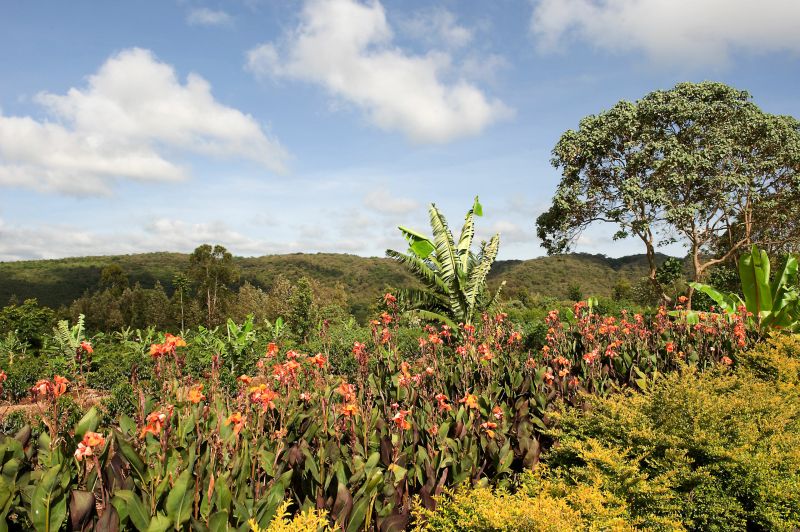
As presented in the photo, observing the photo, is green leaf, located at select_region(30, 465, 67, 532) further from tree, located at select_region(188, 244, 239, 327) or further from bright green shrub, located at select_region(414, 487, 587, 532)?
tree, located at select_region(188, 244, 239, 327)

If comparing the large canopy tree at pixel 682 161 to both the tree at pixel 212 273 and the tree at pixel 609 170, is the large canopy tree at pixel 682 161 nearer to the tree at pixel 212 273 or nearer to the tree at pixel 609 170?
the tree at pixel 609 170

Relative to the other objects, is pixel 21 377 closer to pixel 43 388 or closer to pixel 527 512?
pixel 43 388

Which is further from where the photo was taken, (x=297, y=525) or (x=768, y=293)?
(x=768, y=293)

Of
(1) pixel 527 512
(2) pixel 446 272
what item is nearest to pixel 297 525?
(1) pixel 527 512

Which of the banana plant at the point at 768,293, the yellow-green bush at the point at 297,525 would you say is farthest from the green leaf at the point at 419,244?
the yellow-green bush at the point at 297,525

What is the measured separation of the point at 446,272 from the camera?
9578 millimetres

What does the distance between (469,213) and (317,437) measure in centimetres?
780

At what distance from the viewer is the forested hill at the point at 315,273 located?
148ft

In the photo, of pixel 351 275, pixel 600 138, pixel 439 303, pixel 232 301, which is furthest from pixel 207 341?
pixel 351 275

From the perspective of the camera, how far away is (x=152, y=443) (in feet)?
8.25

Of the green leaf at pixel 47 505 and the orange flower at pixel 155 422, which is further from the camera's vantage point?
the orange flower at pixel 155 422

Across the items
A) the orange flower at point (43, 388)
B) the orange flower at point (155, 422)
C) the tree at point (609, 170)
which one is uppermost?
the tree at point (609, 170)

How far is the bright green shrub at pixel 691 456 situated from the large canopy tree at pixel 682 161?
11.3 meters

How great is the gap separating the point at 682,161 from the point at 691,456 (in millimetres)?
12375
